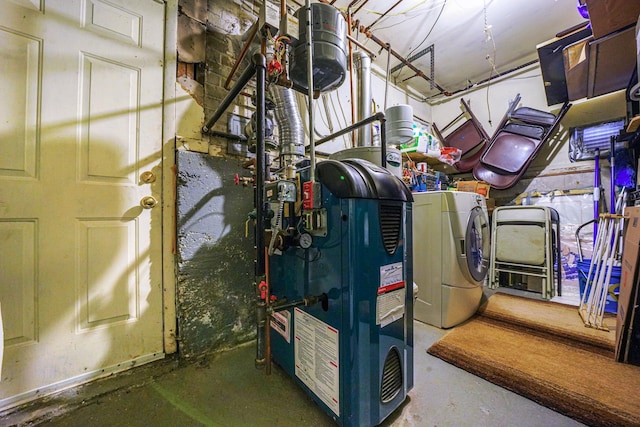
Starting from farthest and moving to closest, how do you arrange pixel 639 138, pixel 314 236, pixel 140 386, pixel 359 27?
pixel 359 27, pixel 639 138, pixel 140 386, pixel 314 236

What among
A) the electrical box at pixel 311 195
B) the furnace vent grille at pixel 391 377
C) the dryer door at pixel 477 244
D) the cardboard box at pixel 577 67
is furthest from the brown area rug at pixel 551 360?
the cardboard box at pixel 577 67

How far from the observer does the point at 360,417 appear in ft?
3.04

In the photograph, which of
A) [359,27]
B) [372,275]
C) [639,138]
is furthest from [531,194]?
[372,275]

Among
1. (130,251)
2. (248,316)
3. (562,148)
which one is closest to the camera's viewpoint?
(130,251)

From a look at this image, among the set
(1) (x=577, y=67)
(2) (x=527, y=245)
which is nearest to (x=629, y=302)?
(2) (x=527, y=245)

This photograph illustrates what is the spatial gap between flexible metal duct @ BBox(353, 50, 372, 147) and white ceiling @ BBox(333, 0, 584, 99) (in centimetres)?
40

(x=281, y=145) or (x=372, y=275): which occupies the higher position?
(x=281, y=145)

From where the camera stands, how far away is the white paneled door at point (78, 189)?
43.6 inches

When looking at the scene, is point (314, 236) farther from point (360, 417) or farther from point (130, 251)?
point (130, 251)

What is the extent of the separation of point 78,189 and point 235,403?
140 cm

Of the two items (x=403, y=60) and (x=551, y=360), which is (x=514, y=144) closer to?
(x=403, y=60)

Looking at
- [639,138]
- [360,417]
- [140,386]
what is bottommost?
[140,386]

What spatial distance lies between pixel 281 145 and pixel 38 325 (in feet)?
5.17

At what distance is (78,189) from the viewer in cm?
124
